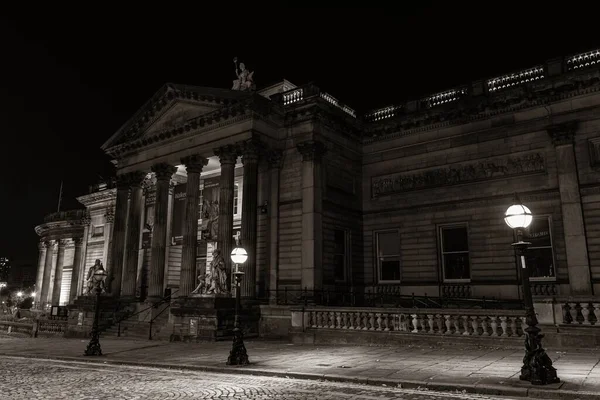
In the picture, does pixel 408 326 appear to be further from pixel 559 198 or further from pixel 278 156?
pixel 278 156

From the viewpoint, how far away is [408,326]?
1605 centimetres

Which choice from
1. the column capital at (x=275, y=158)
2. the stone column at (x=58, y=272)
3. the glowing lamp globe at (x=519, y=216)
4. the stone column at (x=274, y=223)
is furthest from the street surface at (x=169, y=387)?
the stone column at (x=58, y=272)

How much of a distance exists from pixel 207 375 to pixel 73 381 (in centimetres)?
301

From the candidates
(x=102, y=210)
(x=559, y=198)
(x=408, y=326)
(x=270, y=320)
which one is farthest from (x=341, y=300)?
(x=102, y=210)

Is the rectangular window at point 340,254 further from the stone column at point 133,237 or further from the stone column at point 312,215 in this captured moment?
the stone column at point 133,237

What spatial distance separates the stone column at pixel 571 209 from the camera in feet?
62.8

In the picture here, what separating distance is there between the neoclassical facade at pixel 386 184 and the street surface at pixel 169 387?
1035 cm

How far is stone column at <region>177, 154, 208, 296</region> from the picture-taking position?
2384 centimetres

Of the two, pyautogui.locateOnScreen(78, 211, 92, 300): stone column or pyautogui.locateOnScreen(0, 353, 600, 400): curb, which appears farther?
pyautogui.locateOnScreen(78, 211, 92, 300): stone column

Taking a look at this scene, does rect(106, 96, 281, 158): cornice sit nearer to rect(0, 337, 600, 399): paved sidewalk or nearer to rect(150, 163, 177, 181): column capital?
rect(150, 163, 177, 181): column capital

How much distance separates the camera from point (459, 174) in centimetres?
2355

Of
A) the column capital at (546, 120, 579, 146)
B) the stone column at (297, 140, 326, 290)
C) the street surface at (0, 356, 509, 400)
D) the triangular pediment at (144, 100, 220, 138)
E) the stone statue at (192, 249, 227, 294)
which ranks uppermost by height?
the triangular pediment at (144, 100, 220, 138)

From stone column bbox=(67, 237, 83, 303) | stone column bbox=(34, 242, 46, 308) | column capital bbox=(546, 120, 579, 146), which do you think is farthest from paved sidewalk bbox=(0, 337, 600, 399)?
stone column bbox=(34, 242, 46, 308)

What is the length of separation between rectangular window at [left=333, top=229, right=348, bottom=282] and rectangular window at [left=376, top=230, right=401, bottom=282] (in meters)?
1.99
